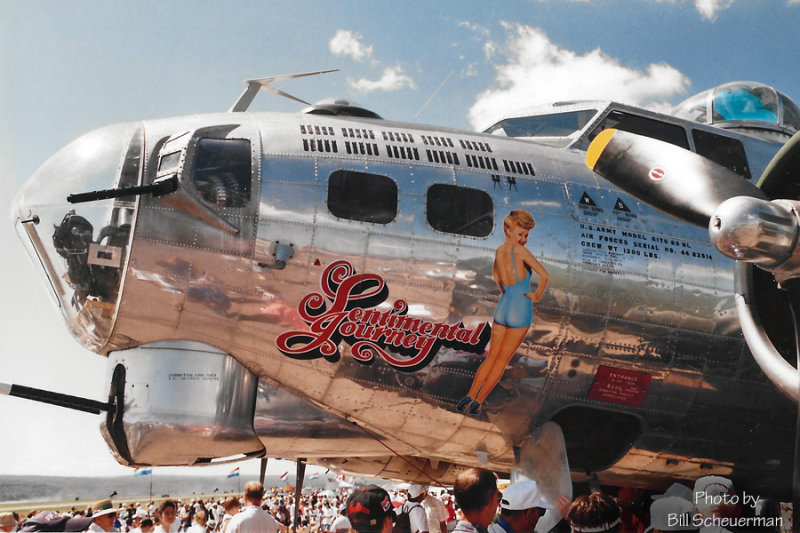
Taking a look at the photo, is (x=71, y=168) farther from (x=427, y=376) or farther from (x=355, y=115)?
(x=427, y=376)

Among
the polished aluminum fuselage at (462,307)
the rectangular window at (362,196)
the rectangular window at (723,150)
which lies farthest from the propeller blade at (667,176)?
the rectangular window at (723,150)

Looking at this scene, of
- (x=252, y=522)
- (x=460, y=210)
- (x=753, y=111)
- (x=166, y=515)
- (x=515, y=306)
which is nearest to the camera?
(x=252, y=522)

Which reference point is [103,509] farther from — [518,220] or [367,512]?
[518,220]

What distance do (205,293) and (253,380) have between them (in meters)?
1.07

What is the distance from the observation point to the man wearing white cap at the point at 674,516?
5234mm

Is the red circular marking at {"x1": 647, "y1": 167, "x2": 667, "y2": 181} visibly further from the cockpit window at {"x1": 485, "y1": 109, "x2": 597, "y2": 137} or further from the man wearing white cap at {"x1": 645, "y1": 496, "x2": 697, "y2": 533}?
the cockpit window at {"x1": 485, "y1": 109, "x2": 597, "y2": 137}

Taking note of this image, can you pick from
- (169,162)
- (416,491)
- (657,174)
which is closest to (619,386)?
(657,174)

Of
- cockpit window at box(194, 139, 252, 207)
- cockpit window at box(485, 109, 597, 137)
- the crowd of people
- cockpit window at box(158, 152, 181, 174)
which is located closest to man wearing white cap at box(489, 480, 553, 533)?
the crowd of people

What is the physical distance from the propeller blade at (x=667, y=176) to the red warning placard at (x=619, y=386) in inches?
84.8

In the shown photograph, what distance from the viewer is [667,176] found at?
6.83m

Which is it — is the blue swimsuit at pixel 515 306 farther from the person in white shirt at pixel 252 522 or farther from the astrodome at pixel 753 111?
the astrodome at pixel 753 111

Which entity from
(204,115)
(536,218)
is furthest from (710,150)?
(204,115)

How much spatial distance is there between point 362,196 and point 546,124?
3.76 metres

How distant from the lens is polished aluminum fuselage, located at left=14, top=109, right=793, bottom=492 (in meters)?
7.28
